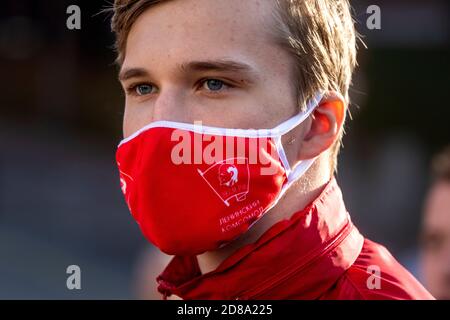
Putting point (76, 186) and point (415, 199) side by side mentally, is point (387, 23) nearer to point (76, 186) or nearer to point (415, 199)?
point (415, 199)

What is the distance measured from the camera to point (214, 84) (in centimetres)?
274

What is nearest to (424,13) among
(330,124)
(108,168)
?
(108,168)

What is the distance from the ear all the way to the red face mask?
210 millimetres

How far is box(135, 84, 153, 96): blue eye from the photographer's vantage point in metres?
2.87

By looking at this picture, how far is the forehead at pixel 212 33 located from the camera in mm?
2723

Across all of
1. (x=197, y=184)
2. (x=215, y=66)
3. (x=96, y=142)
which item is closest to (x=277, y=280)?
(x=197, y=184)

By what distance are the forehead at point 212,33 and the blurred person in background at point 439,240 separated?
5.76 feet

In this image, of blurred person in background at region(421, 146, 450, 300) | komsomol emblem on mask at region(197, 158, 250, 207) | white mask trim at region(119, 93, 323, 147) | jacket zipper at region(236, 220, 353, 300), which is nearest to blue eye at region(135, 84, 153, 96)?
white mask trim at region(119, 93, 323, 147)

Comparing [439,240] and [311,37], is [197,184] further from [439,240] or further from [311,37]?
[439,240]

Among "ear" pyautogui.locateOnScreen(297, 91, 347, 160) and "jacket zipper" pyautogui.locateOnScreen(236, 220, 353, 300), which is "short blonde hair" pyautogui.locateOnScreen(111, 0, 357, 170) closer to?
"ear" pyautogui.locateOnScreen(297, 91, 347, 160)

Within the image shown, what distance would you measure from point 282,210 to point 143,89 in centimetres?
60

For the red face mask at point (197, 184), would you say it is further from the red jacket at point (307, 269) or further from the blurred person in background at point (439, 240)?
the blurred person in background at point (439, 240)
